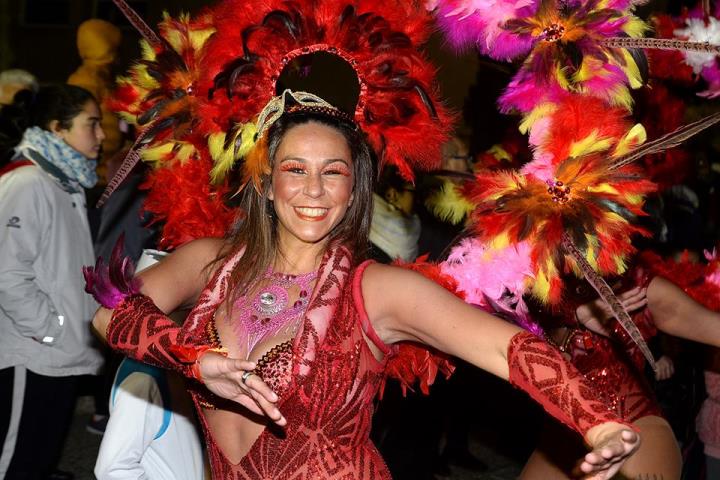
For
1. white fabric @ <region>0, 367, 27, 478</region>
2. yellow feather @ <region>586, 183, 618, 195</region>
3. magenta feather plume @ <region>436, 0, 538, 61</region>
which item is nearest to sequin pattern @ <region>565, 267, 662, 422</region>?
yellow feather @ <region>586, 183, 618, 195</region>

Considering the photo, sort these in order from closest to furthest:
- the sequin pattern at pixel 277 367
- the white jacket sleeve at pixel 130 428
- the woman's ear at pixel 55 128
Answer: the sequin pattern at pixel 277 367 → the white jacket sleeve at pixel 130 428 → the woman's ear at pixel 55 128

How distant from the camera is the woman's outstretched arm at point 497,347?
6.54 feet

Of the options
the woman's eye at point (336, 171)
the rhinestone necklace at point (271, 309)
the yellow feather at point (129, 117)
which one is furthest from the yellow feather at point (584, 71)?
the yellow feather at point (129, 117)

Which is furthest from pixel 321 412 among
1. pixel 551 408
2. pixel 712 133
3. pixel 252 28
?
pixel 712 133

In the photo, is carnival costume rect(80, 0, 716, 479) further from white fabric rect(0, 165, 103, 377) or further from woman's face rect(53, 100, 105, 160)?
woman's face rect(53, 100, 105, 160)

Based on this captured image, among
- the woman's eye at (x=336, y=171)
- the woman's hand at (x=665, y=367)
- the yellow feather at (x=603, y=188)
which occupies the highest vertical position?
the woman's eye at (x=336, y=171)

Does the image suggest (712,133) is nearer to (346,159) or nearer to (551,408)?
(346,159)

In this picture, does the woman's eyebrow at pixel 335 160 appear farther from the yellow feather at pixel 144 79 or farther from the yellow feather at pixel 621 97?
the yellow feather at pixel 144 79

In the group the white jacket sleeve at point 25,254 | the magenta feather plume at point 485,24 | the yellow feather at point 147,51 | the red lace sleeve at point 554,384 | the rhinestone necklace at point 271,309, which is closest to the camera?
the red lace sleeve at point 554,384

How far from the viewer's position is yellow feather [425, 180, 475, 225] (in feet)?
11.3

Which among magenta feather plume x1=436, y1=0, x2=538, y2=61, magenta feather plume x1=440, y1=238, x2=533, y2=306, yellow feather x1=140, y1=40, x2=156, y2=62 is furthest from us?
yellow feather x1=140, y1=40, x2=156, y2=62

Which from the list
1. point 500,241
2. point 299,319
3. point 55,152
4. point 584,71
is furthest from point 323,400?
point 55,152

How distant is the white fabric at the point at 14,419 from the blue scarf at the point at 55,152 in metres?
0.86

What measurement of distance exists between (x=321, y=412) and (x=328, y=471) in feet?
0.50
